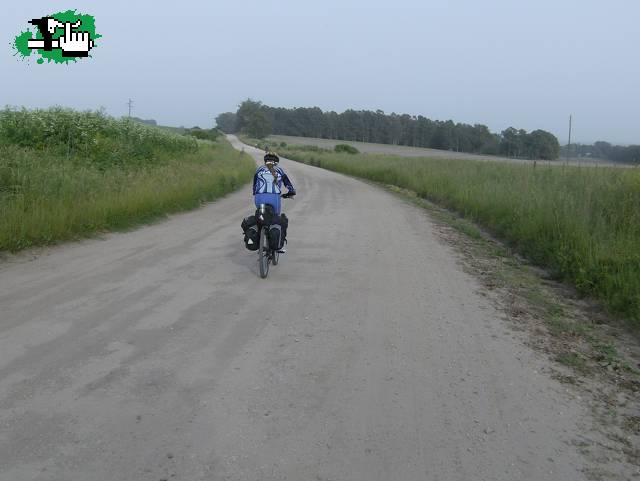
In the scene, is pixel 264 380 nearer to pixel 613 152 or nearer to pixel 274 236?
pixel 274 236

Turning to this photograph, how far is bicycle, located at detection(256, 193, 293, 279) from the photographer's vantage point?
24.7ft

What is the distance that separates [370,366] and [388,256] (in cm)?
498

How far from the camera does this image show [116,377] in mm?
4199

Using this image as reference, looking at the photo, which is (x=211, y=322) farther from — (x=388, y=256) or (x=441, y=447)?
(x=388, y=256)

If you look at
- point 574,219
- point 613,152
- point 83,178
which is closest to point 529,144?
point 613,152

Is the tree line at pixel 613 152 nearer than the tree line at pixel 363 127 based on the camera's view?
Yes

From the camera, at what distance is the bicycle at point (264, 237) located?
297 inches

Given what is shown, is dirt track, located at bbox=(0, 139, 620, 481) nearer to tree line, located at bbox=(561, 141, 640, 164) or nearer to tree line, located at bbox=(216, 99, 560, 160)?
tree line, located at bbox=(561, 141, 640, 164)

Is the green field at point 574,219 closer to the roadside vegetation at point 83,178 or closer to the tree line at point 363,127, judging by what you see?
the roadside vegetation at point 83,178

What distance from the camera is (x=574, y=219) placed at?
9836mm

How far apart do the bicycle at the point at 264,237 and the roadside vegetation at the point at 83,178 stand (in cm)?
386

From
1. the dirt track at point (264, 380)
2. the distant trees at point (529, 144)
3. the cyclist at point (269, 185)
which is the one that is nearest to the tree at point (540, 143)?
the distant trees at point (529, 144)

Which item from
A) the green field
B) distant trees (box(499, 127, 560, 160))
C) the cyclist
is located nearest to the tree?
distant trees (box(499, 127, 560, 160))

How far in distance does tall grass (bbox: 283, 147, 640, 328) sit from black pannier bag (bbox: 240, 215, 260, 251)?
4590mm
